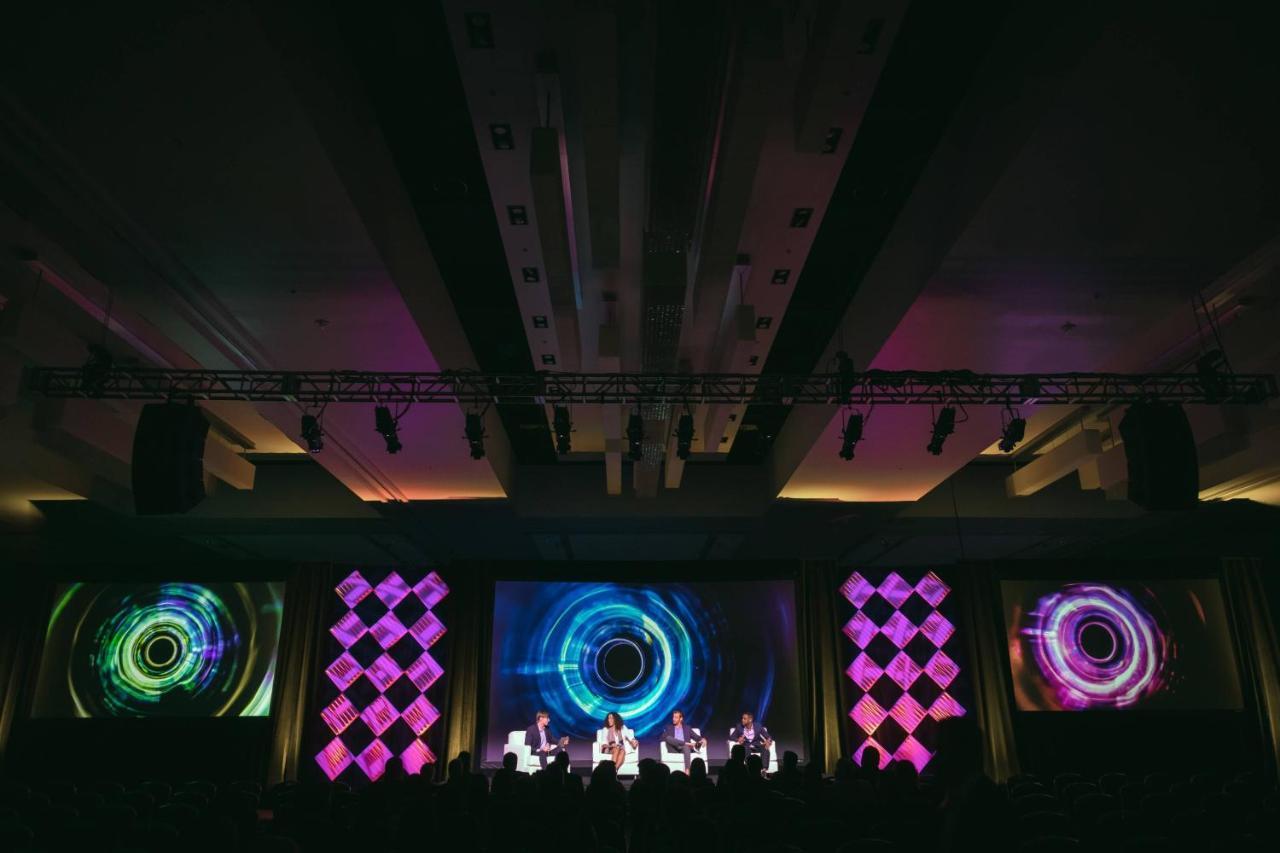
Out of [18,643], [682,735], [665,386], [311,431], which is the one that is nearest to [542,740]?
[682,735]

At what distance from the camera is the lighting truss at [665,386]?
752 cm

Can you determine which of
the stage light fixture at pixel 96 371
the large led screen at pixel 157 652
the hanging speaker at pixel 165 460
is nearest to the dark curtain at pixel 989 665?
the large led screen at pixel 157 652

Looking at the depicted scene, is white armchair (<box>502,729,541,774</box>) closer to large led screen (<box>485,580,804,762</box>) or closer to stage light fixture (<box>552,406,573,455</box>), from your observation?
large led screen (<box>485,580,804,762</box>)

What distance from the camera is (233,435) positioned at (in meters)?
11.2

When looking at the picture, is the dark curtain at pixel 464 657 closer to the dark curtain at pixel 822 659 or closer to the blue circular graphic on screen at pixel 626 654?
the blue circular graphic on screen at pixel 626 654

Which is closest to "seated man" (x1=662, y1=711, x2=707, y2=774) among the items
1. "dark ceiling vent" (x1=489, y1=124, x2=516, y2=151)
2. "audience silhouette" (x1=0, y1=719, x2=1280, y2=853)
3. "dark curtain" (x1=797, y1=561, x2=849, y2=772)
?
"dark curtain" (x1=797, y1=561, x2=849, y2=772)

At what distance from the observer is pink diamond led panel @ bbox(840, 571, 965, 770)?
14484 millimetres

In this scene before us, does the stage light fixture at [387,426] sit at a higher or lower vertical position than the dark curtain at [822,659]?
higher

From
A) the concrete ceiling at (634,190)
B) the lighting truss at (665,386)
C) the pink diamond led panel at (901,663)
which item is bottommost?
the pink diamond led panel at (901,663)

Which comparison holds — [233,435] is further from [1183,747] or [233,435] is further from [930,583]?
[1183,747]

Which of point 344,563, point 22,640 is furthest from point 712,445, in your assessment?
point 22,640

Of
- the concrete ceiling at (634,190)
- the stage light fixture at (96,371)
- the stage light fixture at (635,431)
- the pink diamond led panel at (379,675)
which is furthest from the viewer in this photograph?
the pink diamond led panel at (379,675)

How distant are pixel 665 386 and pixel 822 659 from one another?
891 cm

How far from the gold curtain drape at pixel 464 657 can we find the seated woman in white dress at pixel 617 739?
236 cm
